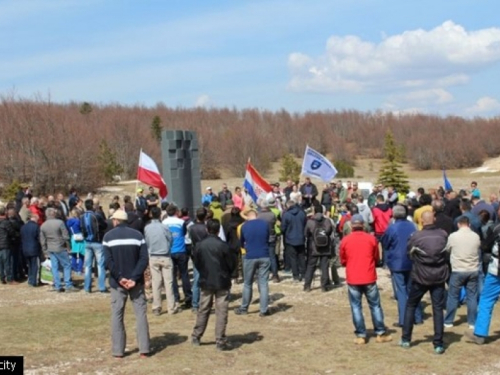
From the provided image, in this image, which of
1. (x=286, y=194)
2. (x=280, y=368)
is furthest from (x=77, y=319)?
(x=286, y=194)

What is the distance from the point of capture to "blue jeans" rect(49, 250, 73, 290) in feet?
43.9

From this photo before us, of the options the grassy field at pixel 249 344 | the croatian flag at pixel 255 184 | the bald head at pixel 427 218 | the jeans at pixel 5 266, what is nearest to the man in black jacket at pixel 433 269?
the bald head at pixel 427 218

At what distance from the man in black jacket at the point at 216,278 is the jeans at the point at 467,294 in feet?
10.3

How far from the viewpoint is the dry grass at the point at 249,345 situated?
827cm

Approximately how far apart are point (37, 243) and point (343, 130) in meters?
96.1

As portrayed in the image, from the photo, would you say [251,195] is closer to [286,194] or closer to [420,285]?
[286,194]

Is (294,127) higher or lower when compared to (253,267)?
higher

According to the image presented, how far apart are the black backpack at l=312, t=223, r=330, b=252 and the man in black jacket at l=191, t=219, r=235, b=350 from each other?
405 centimetres

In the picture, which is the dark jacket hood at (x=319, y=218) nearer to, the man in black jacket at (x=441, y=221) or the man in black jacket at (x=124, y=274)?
the man in black jacket at (x=441, y=221)

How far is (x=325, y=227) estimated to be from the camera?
12.8 metres

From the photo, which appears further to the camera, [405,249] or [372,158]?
[372,158]

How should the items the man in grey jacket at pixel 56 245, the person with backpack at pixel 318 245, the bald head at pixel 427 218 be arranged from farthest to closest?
1. the man in grey jacket at pixel 56 245
2. the person with backpack at pixel 318 245
3. the bald head at pixel 427 218

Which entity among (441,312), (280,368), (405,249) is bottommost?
(280,368)

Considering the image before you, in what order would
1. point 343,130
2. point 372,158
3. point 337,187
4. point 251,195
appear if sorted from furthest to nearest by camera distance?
point 343,130 → point 372,158 → point 337,187 → point 251,195
